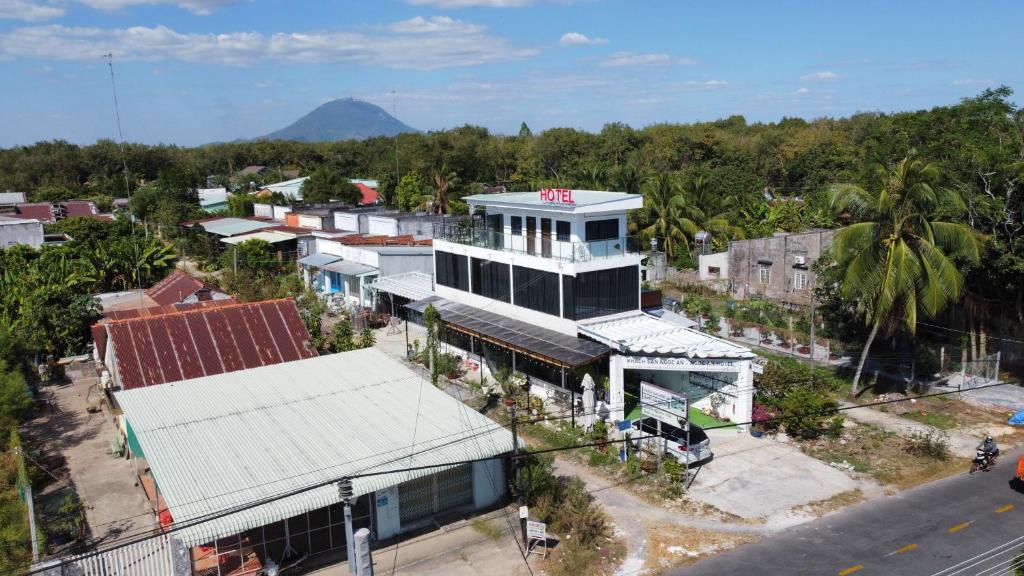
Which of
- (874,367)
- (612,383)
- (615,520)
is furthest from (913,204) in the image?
(615,520)

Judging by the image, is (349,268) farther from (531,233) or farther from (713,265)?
(713,265)

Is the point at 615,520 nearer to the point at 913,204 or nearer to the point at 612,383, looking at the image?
the point at 612,383

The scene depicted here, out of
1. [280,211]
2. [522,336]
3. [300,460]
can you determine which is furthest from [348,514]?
[280,211]

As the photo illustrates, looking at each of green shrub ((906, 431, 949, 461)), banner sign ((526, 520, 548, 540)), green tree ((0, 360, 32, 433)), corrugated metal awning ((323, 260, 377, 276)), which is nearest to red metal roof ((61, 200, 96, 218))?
corrugated metal awning ((323, 260, 377, 276))

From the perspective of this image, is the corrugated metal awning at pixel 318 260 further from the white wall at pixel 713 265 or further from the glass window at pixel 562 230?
the white wall at pixel 713 265

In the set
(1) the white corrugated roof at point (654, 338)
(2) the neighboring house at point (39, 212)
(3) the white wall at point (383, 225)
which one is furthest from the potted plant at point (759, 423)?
(2) the neighboring house at point (39, 212)
